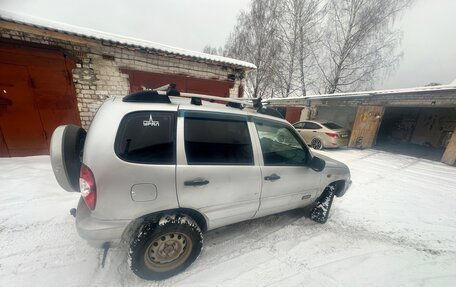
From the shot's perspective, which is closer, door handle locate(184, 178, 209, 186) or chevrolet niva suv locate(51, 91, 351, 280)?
chevrolet niva suv locate(51, 91, 351, 280)

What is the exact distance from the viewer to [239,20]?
1792 cm

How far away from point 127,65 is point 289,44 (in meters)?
15.2

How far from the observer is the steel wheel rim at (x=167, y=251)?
1739 mm

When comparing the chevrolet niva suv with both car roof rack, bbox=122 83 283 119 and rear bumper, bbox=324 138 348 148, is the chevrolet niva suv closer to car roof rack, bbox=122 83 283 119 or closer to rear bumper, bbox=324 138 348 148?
car roof rack, bbox=122 83 283 119

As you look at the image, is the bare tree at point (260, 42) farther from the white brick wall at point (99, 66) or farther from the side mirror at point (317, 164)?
the side mirror at point (317, 164)

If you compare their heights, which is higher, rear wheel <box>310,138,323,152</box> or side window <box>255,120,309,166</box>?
side window <box>255,120,309,166</box>

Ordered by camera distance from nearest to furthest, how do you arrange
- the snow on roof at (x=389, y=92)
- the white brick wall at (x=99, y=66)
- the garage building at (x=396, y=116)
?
the white brick wall at (x=99, y=66), the snow on roof at (x=389, y=92), the garage building at (x=396, y=116)

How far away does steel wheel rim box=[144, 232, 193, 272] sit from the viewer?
5.71 feet

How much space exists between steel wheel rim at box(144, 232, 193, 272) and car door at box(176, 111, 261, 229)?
334 mm

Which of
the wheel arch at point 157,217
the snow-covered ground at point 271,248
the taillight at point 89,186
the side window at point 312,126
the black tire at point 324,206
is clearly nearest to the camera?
the taillight at point 89,186

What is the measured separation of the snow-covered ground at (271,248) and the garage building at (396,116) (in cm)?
625

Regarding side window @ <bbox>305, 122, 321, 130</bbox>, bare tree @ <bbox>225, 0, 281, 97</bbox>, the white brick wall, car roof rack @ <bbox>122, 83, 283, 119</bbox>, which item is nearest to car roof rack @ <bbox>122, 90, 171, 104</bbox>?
car roof rack @ <bbox>122, 83, 283, 119</bbox>

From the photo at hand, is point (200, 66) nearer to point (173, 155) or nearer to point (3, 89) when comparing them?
point (3, 89)

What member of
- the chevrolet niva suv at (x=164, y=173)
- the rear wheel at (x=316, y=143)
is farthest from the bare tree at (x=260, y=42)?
the chevrolet niva suv at (x=164, y=173)
